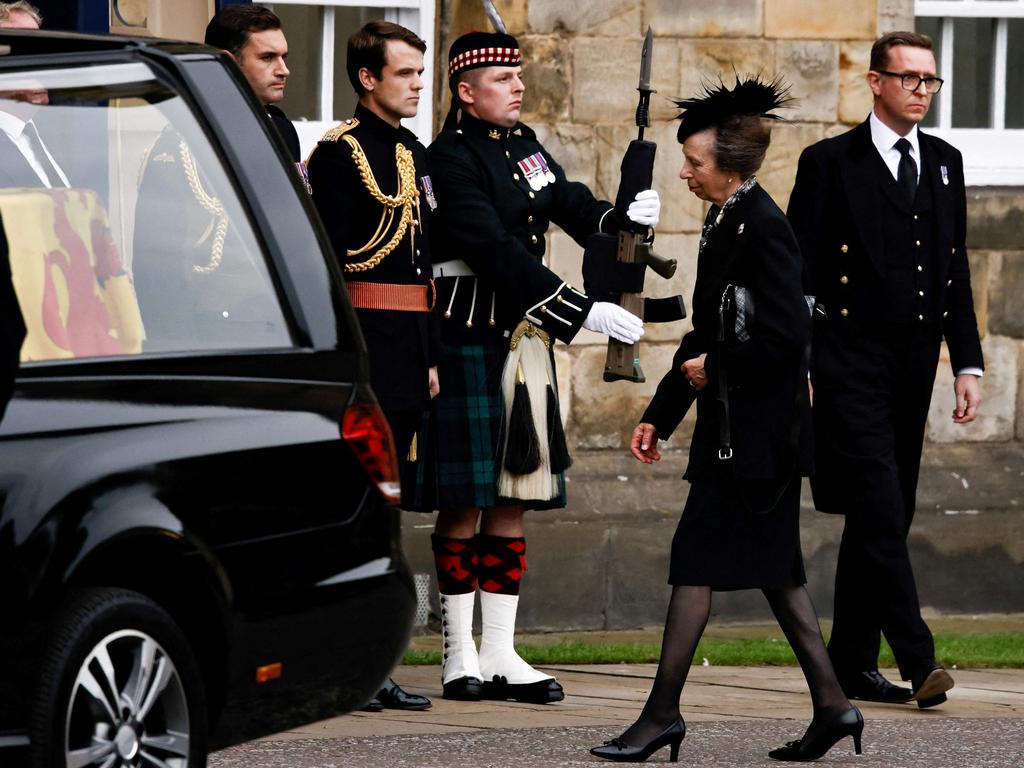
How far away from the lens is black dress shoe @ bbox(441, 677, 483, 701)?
24.4 feet

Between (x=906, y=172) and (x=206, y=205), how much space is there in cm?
362

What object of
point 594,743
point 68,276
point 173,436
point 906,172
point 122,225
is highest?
point 906,172

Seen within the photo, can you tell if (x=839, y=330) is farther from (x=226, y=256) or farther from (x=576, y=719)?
(x=226, y=256)

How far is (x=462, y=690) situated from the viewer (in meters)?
7.44

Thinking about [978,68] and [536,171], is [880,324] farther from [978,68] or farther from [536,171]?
[978,68]

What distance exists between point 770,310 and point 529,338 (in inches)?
53.2

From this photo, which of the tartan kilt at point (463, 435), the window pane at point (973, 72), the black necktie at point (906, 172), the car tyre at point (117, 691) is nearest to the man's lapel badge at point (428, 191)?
the tartan kilt at point (463, 435)

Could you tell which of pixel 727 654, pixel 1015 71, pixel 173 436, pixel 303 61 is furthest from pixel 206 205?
pixel 1015 71

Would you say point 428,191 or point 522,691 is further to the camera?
point 522,691

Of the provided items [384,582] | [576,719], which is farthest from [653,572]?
[384,582]

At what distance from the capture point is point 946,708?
7.56m

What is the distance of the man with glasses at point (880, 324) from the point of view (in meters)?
7.64

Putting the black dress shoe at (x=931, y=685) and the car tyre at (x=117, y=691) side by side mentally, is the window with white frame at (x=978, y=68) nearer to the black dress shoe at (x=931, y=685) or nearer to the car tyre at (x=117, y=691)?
the black dress shoe at (x=931, y=685)

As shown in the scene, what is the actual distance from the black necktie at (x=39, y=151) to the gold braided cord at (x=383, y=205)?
2.49 metres
